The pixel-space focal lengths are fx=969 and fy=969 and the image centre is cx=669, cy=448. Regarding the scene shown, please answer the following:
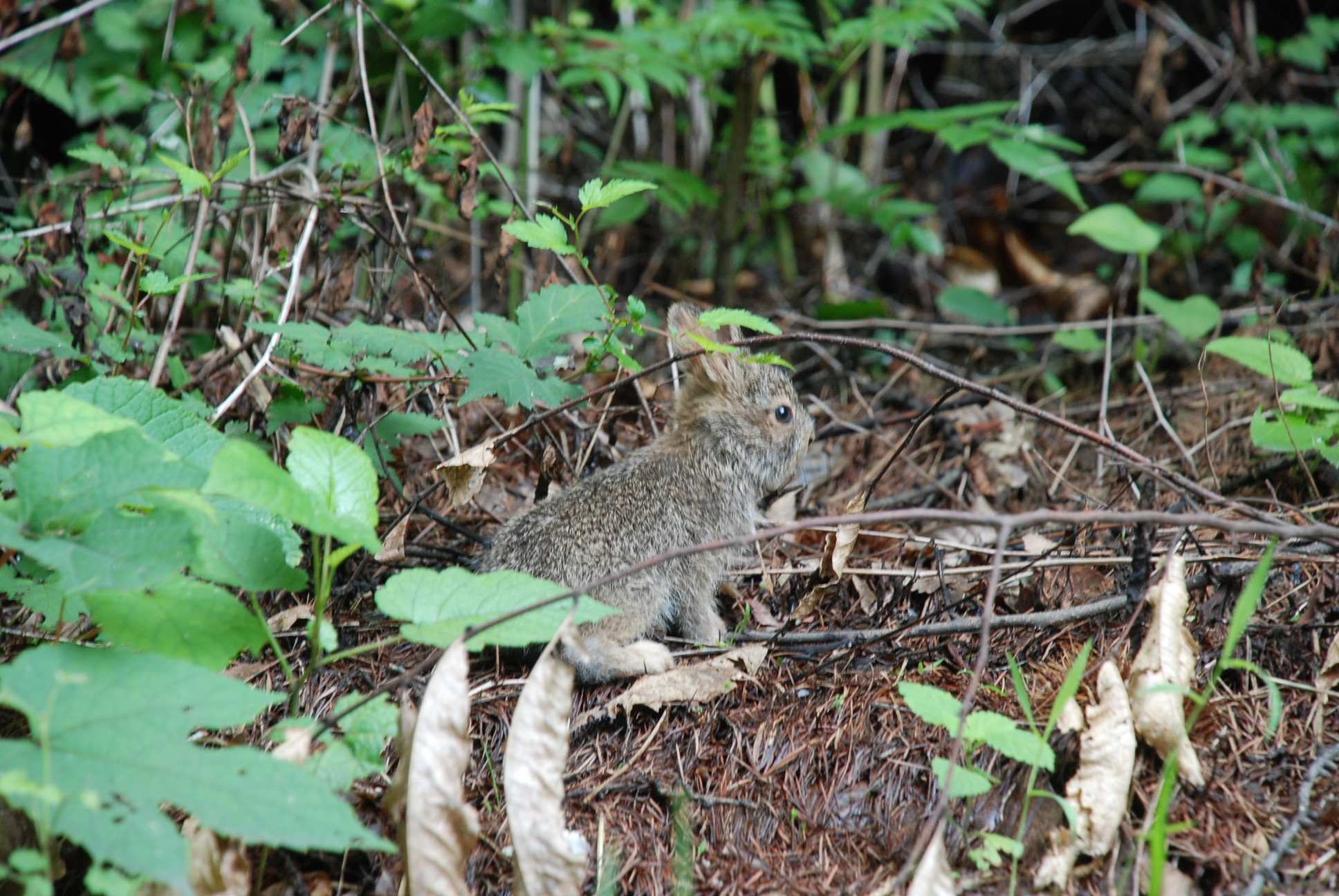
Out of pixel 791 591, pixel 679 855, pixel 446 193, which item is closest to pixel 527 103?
pixel 446 193

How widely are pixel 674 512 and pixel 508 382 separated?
0.96 m

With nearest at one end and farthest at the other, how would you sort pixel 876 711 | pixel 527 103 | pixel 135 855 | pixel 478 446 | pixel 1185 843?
pixel 135 855 < pixel 1185 843 < pixel 876 711 < pixel 478 446 < pixel 527 103

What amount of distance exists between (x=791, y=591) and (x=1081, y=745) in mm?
1393

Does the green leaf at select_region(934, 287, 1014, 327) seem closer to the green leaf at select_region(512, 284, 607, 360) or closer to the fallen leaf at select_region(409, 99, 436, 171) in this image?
the green leaf at select_region(512, 284, 607, 360)

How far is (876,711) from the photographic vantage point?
9.63 ft

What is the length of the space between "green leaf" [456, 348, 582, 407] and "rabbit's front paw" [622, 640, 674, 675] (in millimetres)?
877

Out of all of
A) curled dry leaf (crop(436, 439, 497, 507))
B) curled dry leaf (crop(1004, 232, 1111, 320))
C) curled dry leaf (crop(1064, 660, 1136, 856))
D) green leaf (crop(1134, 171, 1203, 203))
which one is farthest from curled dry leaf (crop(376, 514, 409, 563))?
green leaf (crop(1134, 171, 1203, 203))

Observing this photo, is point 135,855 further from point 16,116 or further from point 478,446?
point 16,116

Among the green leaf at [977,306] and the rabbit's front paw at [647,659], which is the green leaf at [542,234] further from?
the green leaf at [977,306]

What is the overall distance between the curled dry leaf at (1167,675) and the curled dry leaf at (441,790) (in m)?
1.70

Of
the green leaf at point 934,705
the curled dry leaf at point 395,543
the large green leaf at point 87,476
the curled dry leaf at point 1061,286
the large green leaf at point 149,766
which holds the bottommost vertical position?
the curled dry leaf at point 1061,286

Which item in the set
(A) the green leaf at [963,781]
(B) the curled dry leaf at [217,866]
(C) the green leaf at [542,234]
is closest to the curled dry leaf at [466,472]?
(C) the green leaf at [542,234]

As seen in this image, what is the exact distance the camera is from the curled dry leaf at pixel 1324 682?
265cm

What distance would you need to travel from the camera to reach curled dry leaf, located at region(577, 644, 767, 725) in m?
3.02
